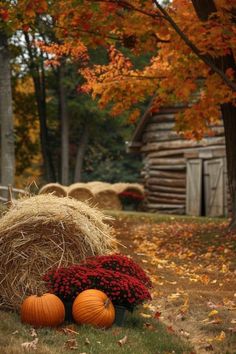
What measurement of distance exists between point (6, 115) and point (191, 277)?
8.76 metres

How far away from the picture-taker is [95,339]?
620cm

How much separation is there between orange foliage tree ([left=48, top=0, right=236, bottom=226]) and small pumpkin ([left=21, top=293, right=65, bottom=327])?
558 centimetres

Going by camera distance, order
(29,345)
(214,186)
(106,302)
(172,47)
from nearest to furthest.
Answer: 1. (29,345)
2. (106,302)
3. (172,47)
4. (214,186)

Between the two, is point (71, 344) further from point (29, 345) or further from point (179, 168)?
point (179, 168)

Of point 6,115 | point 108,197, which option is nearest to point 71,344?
point 6,115

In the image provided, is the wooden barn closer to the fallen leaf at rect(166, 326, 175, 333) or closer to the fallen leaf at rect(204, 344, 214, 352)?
the fallen leaf at rect(166, 326, 175, 333)

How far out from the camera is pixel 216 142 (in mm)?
24234

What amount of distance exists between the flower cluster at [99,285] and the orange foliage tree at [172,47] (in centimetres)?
502

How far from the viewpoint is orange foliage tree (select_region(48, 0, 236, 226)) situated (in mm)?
11578

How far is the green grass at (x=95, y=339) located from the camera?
577cm

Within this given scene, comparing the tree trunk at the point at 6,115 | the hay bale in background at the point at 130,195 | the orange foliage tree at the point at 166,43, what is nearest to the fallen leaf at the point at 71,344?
the orange foliage tree at the point at 166,43

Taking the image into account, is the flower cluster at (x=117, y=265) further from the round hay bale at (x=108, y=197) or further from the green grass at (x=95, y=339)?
the round hay bale at (x=108, y=197)

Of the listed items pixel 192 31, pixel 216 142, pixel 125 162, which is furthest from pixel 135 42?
pixel 125 162

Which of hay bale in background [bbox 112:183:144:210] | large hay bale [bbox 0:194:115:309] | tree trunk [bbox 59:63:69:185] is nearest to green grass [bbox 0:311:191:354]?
large hay bale [bbox 0:194:115:309]
